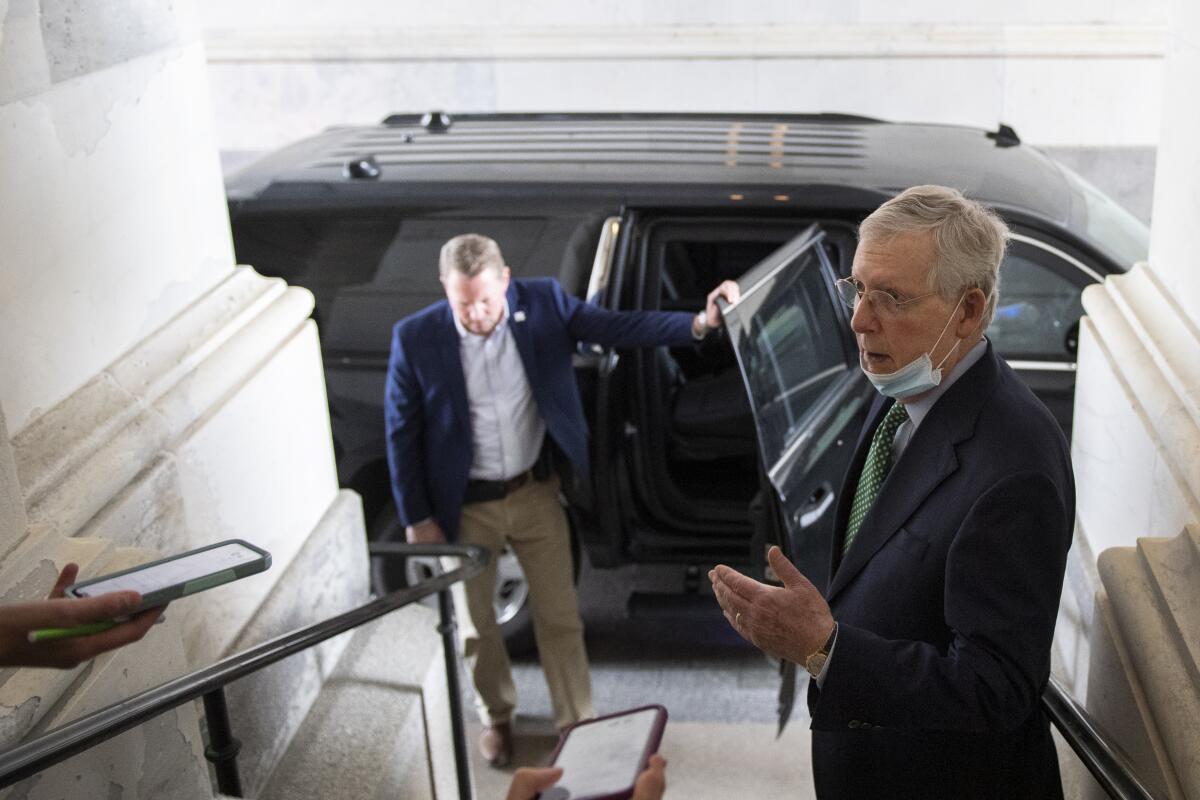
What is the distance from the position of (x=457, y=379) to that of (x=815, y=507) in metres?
1.40

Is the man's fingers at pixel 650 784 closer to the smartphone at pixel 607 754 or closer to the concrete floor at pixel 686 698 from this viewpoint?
the smartphone at pixel 607 754

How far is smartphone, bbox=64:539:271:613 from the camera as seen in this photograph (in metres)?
2.35

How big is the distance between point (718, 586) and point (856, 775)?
20.6 inches

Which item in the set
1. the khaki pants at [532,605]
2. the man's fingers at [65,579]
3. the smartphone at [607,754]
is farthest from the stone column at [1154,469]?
the khaki pants at [532,605]

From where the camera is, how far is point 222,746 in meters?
2.95

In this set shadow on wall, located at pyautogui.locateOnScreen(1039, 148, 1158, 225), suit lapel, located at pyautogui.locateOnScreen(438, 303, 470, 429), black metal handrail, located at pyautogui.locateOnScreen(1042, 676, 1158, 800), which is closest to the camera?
black metal handrail, located at pyautogui.locateOnScreen(1042, 676, 1158, 800)

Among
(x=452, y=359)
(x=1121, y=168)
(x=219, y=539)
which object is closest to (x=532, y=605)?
(x=452, y=359)

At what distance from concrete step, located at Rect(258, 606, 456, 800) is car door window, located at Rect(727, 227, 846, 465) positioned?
128cm

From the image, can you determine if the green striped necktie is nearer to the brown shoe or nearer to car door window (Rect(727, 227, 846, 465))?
car door window (Rect(727, 227, 846, 465))

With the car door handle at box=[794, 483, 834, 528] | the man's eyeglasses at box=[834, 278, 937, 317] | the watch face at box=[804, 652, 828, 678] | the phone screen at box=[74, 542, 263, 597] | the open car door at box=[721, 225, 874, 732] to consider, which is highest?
the man's eyeglasses at box=[834, 278, 937, 317]

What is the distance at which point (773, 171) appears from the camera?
542 cm

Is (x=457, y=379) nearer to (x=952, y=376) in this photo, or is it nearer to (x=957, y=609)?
(x=952, y=376)

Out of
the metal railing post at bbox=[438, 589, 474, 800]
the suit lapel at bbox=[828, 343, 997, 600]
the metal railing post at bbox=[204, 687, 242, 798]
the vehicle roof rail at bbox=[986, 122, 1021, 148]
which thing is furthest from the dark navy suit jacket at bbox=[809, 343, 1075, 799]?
the vehicle roof rail at bbox=[986, 122, 1021, 148]

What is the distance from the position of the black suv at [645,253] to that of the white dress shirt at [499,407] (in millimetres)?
340
